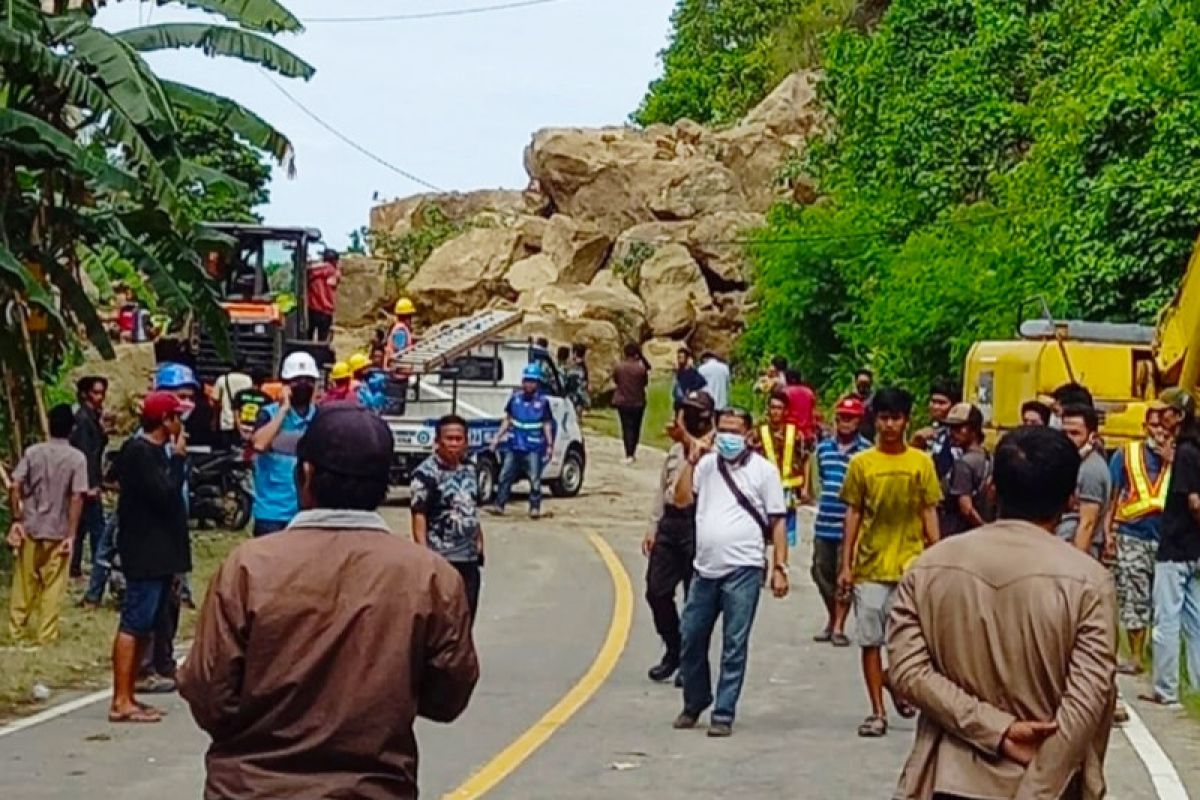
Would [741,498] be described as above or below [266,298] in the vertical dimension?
below

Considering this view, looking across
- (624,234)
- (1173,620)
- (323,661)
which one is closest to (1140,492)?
(1173,620)

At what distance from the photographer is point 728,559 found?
39.6ft

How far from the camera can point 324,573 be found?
5.14 m

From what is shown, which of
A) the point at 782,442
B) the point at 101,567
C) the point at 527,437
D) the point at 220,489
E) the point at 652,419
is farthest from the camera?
the point at 652,419

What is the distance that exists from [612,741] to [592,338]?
35.0 meters

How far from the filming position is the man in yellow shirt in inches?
482

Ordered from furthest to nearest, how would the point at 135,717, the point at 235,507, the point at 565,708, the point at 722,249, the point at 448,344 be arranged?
the point at 722,249 → the point at 448,344 → the point at 235,507 → the point at 565,708 → the point at 135,717

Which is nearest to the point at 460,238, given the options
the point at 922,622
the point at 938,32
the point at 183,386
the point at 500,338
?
the point at 938,32

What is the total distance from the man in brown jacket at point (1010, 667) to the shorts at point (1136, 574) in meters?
8.42

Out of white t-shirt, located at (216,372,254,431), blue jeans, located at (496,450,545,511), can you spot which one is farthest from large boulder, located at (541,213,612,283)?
white t-shirt, located at (216,372,254,431)

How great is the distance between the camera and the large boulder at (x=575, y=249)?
180ft

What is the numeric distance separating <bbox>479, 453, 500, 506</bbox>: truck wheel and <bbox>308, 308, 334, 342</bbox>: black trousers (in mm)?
4724

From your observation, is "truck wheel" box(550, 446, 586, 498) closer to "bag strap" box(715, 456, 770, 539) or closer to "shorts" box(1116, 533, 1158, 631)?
"shorts" box(1116, 533, 1158, 631)

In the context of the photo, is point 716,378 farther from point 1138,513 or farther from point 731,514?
point 731,514
